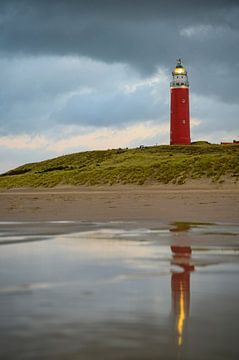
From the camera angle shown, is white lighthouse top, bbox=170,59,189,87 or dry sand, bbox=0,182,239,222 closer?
dry sand, bbox=0,182,239,222

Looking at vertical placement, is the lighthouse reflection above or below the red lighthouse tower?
below

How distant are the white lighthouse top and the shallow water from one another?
49.8 metres

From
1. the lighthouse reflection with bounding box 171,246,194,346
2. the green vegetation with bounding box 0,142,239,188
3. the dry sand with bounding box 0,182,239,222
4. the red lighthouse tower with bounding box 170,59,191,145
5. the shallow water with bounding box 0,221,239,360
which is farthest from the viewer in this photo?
the red lighthouse tower with bounding box 170,59,191,145

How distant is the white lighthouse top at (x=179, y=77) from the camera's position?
59.8 meters

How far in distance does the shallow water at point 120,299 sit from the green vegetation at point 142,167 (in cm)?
2317

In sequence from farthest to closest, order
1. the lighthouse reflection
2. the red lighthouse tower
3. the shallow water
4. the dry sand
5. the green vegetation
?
1. the red lighthouse tower
2. the green vegetation
3. the dry sand
4. the lighthouse reflection
5. the shallow water

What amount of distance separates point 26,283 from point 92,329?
7.62ft

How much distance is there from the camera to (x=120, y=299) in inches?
228

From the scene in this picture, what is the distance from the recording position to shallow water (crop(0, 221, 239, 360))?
4137 millimetres

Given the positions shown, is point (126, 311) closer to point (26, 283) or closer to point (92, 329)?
point (92, 329)

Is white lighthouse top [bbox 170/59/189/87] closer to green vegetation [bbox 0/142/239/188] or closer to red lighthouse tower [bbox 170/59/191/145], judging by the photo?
red lighthouse tower [bbox 170/59/191/145]

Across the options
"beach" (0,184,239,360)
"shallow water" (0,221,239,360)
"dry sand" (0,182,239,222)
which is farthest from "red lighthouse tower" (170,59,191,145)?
"shallow water" (0,221,239,360)

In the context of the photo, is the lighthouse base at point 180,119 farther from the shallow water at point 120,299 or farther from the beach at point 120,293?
the shallow water at point 120,299

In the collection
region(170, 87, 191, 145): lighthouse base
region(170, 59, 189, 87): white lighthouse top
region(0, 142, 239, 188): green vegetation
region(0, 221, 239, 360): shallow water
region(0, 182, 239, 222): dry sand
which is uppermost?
region(170, 59, 189, 87): white lighthouse top
